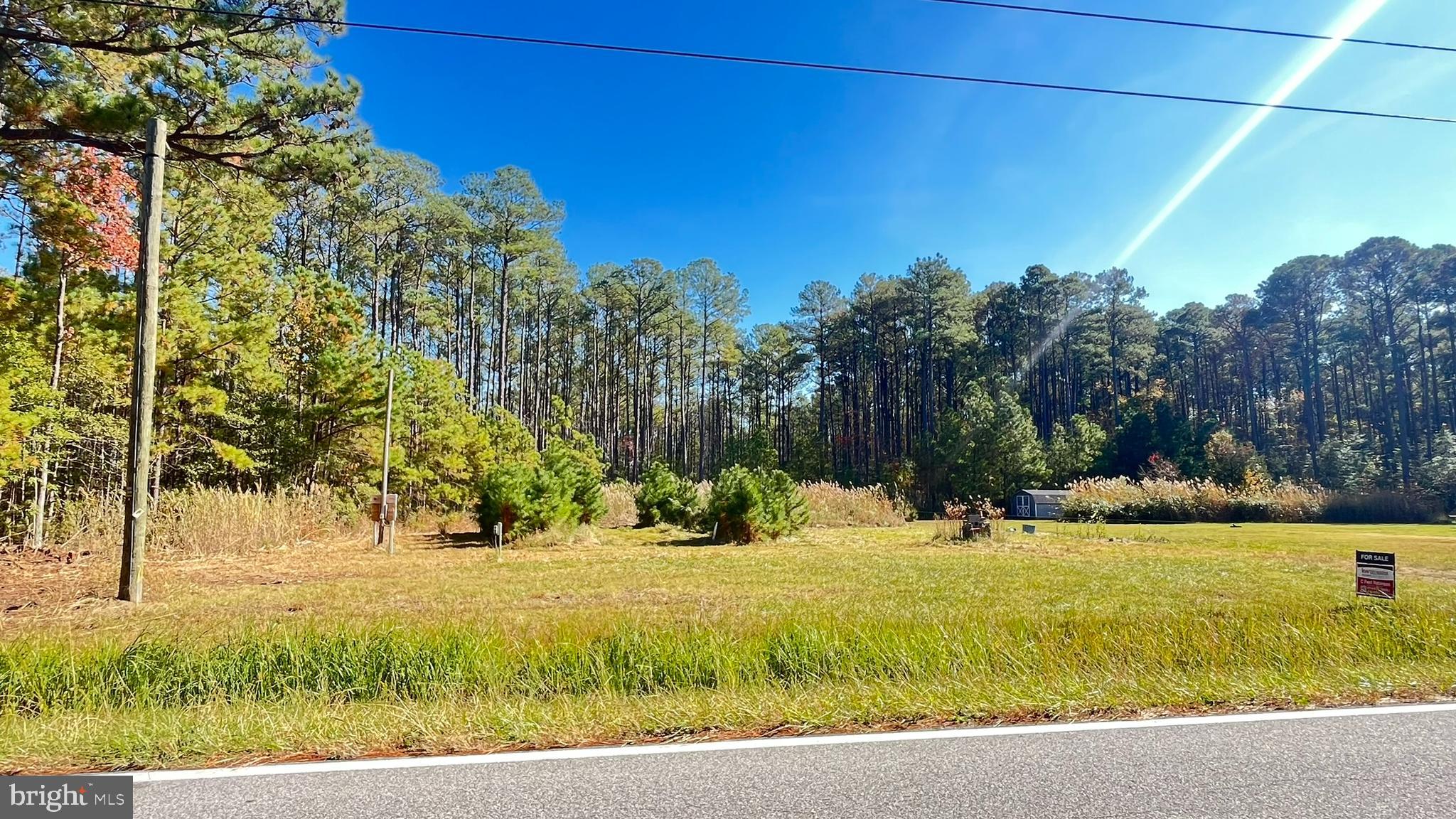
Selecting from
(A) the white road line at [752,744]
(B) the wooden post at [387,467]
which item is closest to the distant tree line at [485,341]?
(B) the wooden post at [387,467]

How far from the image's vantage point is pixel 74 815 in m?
2.36

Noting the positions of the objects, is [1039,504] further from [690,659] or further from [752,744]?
[752,744]

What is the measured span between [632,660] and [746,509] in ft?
32.8

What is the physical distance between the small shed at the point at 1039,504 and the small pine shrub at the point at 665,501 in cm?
1779

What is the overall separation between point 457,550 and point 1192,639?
1202 cm

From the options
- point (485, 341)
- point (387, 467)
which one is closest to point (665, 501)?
point (387, 467)

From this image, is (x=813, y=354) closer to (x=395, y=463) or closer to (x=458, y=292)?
(x=458, y=292)

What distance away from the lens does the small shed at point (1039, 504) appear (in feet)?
90.8

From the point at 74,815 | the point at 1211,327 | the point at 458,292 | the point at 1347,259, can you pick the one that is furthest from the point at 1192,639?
the point at 1211,327

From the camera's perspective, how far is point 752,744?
311 cm

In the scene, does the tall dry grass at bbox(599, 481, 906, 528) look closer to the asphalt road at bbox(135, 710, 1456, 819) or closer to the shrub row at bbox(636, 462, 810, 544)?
the shrub row at bbox(636, 462, 810, 544)

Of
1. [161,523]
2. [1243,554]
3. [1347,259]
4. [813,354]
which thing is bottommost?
[1243,554]

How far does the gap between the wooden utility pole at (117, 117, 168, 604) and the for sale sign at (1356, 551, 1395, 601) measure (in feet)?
Result: 41.5

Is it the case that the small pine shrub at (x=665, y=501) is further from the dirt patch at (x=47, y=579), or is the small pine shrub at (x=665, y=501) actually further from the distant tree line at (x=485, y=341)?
the dirt patch at (x=47, y=579)
